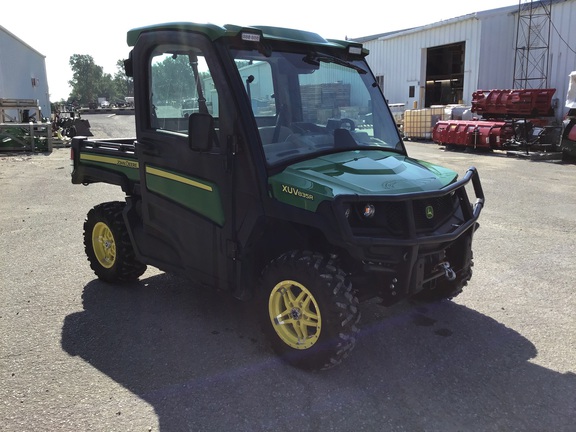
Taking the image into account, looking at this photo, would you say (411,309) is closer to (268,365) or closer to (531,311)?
(531,311)

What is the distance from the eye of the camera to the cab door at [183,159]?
12.1 ft

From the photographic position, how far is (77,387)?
3.37 metres

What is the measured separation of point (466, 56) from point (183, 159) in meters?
24.6

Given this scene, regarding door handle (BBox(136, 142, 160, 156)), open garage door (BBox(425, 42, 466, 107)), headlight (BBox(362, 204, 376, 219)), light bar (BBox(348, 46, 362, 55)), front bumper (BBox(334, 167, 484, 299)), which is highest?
open garage door (BBox(425, 42, 466, 107))

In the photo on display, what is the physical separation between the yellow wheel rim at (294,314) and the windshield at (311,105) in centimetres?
92

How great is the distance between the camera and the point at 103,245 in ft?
17.5

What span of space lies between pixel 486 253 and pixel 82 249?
518 cm

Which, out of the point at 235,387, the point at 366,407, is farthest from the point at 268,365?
the point at 366,407

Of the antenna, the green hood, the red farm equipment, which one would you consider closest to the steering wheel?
the green hood

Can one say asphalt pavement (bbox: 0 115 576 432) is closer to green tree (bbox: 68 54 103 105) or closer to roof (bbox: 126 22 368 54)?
roof (bbox: 126 22 368 54)

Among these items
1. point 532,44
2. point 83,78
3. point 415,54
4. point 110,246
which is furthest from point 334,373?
point 83,78

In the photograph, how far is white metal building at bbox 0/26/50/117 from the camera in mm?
30641

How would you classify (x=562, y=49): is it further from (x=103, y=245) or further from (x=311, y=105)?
(x=103, y=245)

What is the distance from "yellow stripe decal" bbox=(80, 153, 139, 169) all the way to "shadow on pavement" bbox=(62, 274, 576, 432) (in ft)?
4.41
